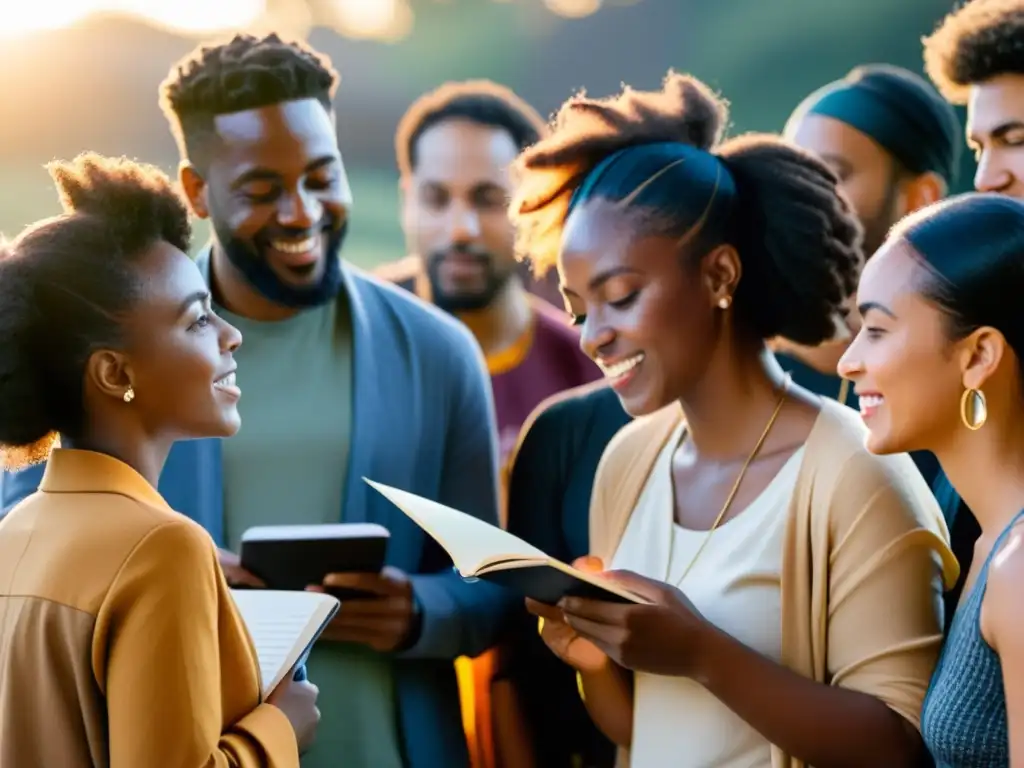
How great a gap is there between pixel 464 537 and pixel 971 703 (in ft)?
1.76

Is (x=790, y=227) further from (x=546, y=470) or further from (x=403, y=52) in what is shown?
(x=403, y=52)

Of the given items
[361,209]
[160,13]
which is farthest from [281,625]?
[160,13]

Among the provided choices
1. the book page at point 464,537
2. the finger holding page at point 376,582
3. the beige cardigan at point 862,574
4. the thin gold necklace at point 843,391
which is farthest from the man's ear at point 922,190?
the book page at point 464,537

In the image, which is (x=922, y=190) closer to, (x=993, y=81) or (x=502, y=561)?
(x=993, y=81)

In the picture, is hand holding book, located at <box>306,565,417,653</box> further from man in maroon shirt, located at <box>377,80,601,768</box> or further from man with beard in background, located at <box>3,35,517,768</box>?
man in maroon shirt, located at <box>377,80,601,768</box>

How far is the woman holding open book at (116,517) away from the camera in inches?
44.9

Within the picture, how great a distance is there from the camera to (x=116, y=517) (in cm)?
118

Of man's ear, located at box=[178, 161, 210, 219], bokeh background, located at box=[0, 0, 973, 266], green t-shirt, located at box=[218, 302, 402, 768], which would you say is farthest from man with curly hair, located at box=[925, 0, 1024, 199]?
man's ear, located at box=[178, 161, 210, 219]

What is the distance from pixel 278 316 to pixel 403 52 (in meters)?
1.25

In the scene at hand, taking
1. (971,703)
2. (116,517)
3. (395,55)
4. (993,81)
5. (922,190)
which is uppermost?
(993,81)

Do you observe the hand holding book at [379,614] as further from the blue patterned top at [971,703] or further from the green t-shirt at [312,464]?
the blue patterned top at [971,703]

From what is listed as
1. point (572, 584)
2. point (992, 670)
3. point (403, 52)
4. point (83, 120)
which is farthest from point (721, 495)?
point (83, 120)

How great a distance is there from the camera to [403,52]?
3.01 meters

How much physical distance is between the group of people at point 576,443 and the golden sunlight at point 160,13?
1.00 m
